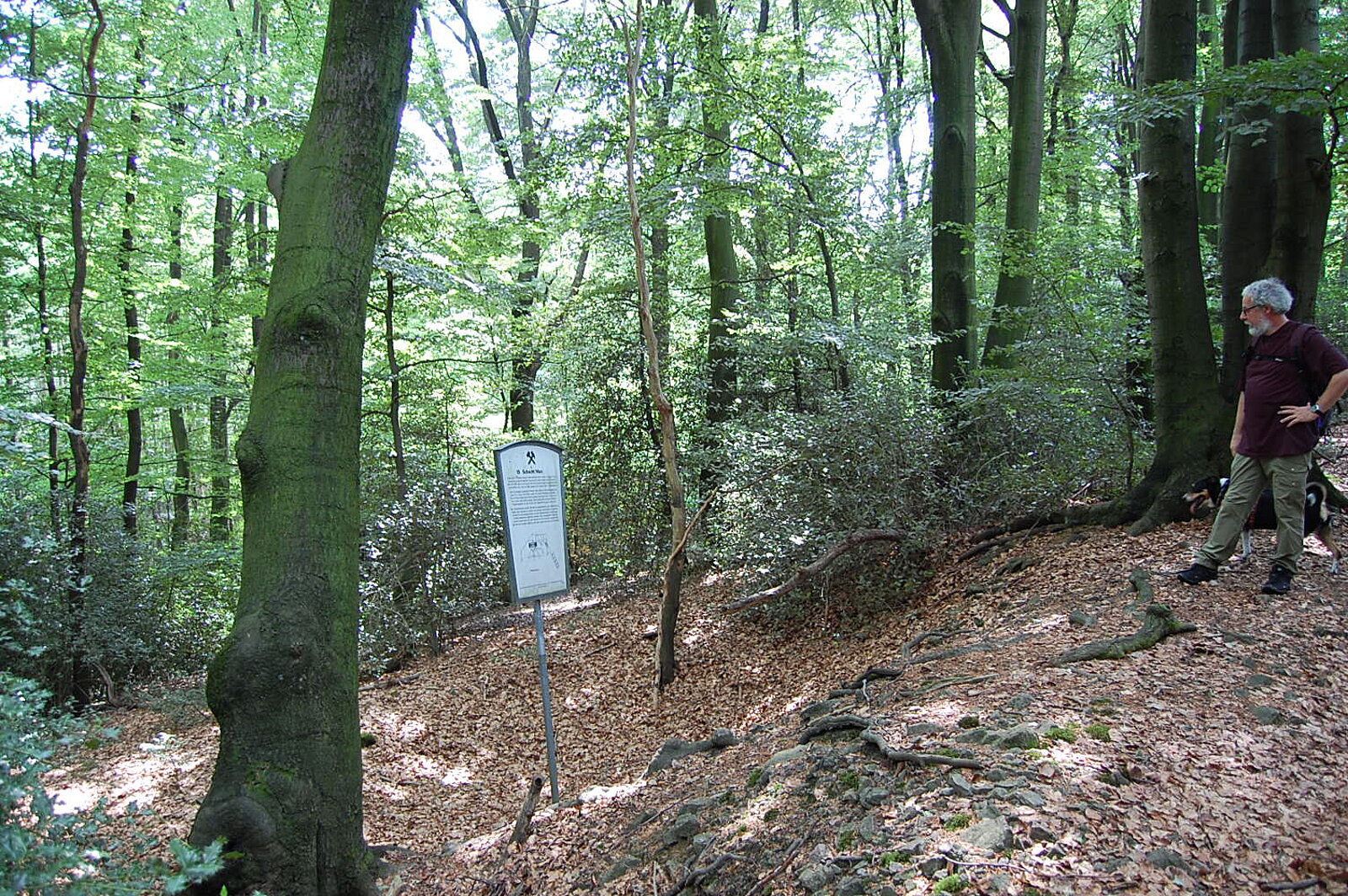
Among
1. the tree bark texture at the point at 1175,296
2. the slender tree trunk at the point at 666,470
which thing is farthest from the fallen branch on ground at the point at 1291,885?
the slender tree trunk at the point at 666,470

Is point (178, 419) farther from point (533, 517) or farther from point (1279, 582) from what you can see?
point (1279, 582)

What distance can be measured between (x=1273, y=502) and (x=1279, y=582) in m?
0.51

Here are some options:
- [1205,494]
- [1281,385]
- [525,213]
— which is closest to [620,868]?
[1281,385]

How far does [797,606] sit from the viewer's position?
7559 mm

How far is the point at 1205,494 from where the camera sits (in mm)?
5832

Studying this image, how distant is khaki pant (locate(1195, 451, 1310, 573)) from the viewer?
15.2 ft

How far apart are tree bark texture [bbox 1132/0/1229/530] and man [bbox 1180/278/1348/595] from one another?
126 centimetres

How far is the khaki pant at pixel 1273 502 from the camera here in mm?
4641

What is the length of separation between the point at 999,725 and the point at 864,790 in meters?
0.72

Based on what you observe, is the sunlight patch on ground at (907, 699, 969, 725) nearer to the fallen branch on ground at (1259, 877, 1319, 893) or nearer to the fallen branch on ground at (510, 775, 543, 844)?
the fallen branch on ground at (1259, 877, 1319, 893)

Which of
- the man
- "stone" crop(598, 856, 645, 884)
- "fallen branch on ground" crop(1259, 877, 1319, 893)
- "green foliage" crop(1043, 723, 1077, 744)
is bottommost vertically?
"stone" crop(598, 856, 645, 884)

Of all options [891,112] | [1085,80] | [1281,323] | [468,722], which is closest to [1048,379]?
[1281,323]

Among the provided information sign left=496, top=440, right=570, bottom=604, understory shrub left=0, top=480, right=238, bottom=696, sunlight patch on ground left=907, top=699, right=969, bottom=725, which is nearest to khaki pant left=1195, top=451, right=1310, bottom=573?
sunlight patch on ground left=907, top=699, right=969, bottom=725

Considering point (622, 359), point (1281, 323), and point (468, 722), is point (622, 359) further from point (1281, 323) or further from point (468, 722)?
point (1281, 323)
